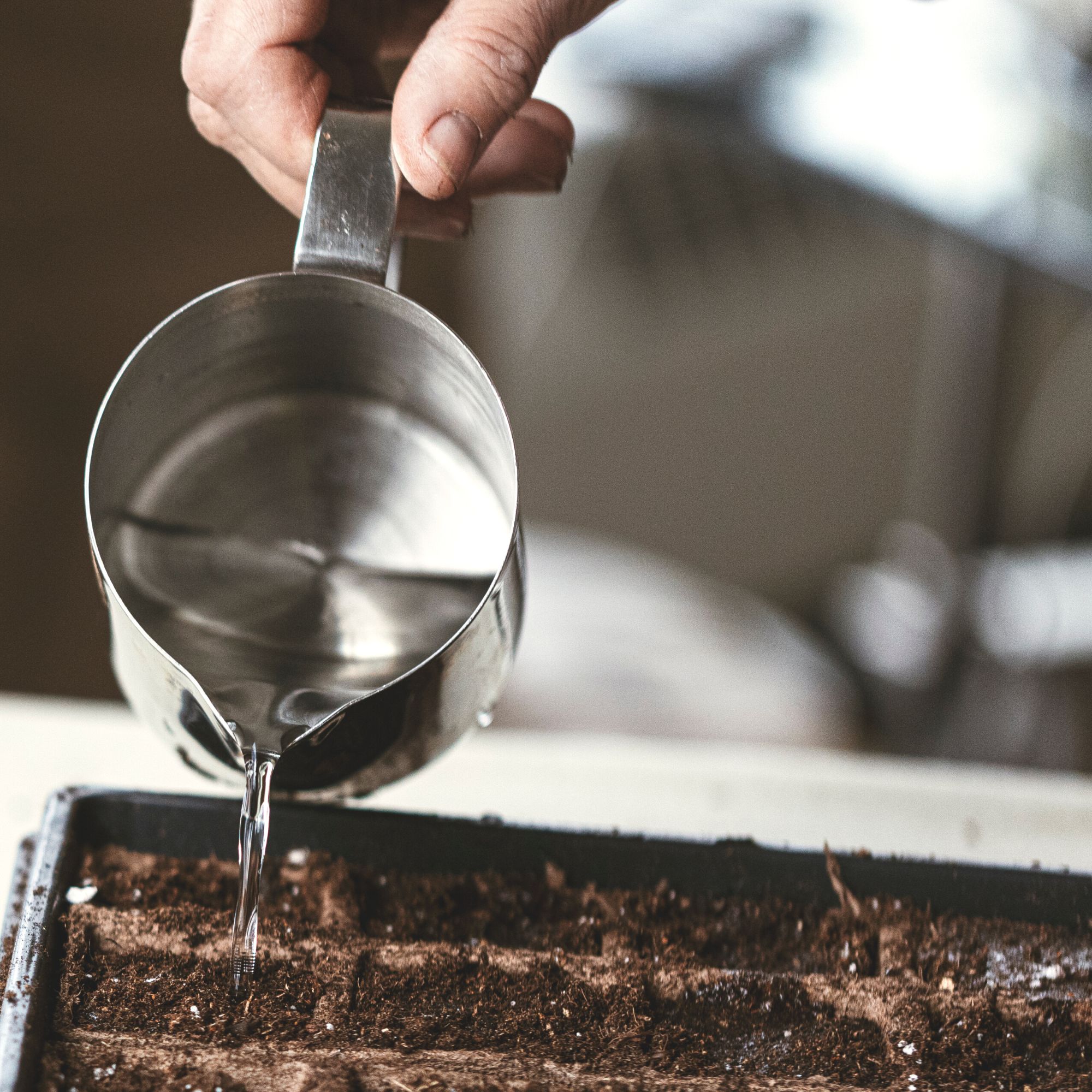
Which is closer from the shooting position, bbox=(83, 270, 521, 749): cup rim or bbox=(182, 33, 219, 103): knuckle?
bbox=(83, 270, 521, 749): cup rim

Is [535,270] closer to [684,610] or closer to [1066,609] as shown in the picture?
[684,610]

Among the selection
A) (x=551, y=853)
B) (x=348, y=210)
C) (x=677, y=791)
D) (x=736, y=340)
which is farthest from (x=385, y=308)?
(x=736, y=340)

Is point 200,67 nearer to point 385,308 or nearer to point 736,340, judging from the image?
point 385,308

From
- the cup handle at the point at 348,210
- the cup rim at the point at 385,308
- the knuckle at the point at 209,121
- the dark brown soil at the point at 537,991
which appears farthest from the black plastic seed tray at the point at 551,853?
the knuckle at the point at 209,121

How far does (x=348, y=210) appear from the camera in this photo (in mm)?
586

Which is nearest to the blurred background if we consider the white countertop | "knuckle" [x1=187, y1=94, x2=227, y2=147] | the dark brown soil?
the white countertop

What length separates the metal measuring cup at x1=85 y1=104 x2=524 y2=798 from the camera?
1.91ft

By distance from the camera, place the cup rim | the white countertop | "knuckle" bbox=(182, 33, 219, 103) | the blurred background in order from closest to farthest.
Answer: the cup rim
"knuckle" bbox=(182, 33, 219, 103)
the white countertop
the blurred background

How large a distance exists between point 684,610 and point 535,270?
2.76 feet

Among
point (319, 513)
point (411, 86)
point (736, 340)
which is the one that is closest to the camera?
point (411, 86)

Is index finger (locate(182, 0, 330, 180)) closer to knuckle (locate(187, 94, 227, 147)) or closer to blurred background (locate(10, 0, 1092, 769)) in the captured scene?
knuckle (locate(187, 94, 227, 147))

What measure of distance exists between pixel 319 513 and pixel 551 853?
24cm

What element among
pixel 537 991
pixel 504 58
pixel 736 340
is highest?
pixel 736 340

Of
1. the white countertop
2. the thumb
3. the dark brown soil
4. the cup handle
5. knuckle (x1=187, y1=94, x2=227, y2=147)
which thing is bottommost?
the dark brown soil
